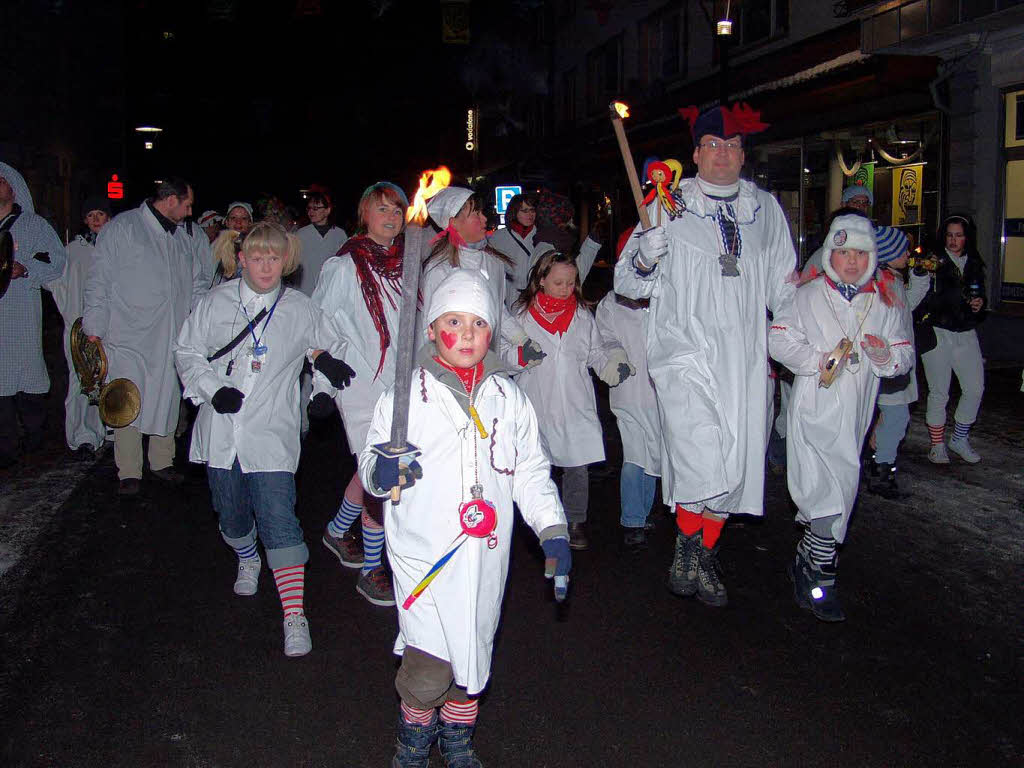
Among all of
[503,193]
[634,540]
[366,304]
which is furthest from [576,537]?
[503,193]

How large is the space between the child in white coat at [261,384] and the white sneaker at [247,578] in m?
0.62

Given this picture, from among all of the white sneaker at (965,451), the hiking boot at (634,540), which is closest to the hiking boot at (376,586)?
the hiking boot at (634,540)

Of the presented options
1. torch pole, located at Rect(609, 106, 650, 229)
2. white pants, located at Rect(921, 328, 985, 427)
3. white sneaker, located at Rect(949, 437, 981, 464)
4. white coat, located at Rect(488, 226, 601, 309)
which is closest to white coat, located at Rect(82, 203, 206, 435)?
white coat, located at Rect(488, 226, 601, 309)

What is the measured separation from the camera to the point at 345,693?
4.36m

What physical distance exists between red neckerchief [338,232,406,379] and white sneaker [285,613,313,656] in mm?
1247

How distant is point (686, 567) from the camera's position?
213 inches

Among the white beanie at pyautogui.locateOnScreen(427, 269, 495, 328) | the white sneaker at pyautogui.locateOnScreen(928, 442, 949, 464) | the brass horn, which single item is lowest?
the white sneaker at pyautogui.locateOnScreen(928, 442, 949, 464)

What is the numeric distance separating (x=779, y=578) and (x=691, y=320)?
169 cm

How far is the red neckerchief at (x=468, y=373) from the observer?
11.5ft

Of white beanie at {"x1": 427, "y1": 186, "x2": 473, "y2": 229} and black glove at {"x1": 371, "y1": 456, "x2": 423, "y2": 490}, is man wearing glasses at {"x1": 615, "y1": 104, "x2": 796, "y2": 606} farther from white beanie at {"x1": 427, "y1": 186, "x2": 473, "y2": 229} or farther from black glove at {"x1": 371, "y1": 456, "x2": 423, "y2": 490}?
black glove at {"x1": 371, "y1": 456, "x2": 423, "y2": 490}

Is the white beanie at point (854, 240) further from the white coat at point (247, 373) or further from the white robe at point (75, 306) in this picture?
the white robe at point (75, 306)

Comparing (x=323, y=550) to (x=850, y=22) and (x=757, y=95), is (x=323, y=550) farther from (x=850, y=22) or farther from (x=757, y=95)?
(x=757, y=95)

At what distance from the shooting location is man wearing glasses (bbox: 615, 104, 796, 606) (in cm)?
509

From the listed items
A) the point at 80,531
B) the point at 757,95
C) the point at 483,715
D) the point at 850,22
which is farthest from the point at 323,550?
the point at 757,95
